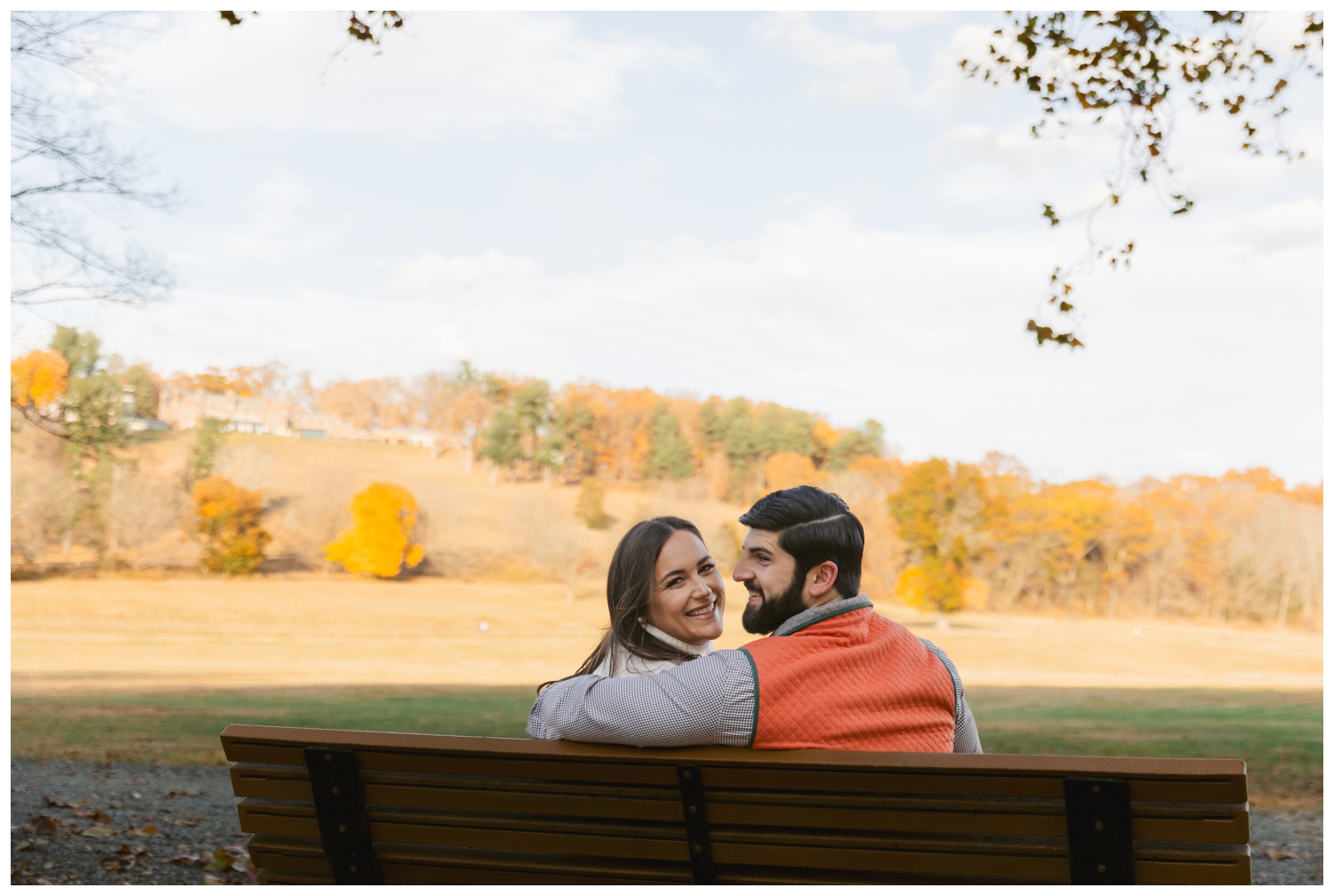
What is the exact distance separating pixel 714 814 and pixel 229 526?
1650 inches

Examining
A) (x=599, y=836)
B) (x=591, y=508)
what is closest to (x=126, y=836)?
(x=599, y=836)

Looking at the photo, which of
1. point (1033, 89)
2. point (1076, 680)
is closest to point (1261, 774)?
point (1033, 89)

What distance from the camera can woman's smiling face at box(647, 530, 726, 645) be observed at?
2.94m

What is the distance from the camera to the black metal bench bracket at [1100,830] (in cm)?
215

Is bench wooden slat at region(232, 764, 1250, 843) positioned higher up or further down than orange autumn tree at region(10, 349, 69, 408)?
further down

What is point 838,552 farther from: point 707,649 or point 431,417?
point 431,417

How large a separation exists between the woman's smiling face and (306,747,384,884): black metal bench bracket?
A: 2.75 ft

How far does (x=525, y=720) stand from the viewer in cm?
1850

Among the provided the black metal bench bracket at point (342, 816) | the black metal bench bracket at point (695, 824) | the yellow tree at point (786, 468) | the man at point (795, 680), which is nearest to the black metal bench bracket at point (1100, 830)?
the man at point (795, 680)

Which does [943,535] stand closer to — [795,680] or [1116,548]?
[1116,548]

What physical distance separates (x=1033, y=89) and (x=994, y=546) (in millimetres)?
34562

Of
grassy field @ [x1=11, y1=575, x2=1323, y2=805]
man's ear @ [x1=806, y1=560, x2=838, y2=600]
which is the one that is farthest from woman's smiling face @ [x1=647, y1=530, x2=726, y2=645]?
grassy field @ [x1=11, y1=575, x2=1323, y2=805]

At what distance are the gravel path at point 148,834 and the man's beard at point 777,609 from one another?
4550mm

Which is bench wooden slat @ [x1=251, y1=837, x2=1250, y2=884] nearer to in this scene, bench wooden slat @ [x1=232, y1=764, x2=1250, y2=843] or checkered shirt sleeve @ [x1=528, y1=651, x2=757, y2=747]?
bench wooden slat @ [x1=232, y1=764, x2=1250, y2=843]
